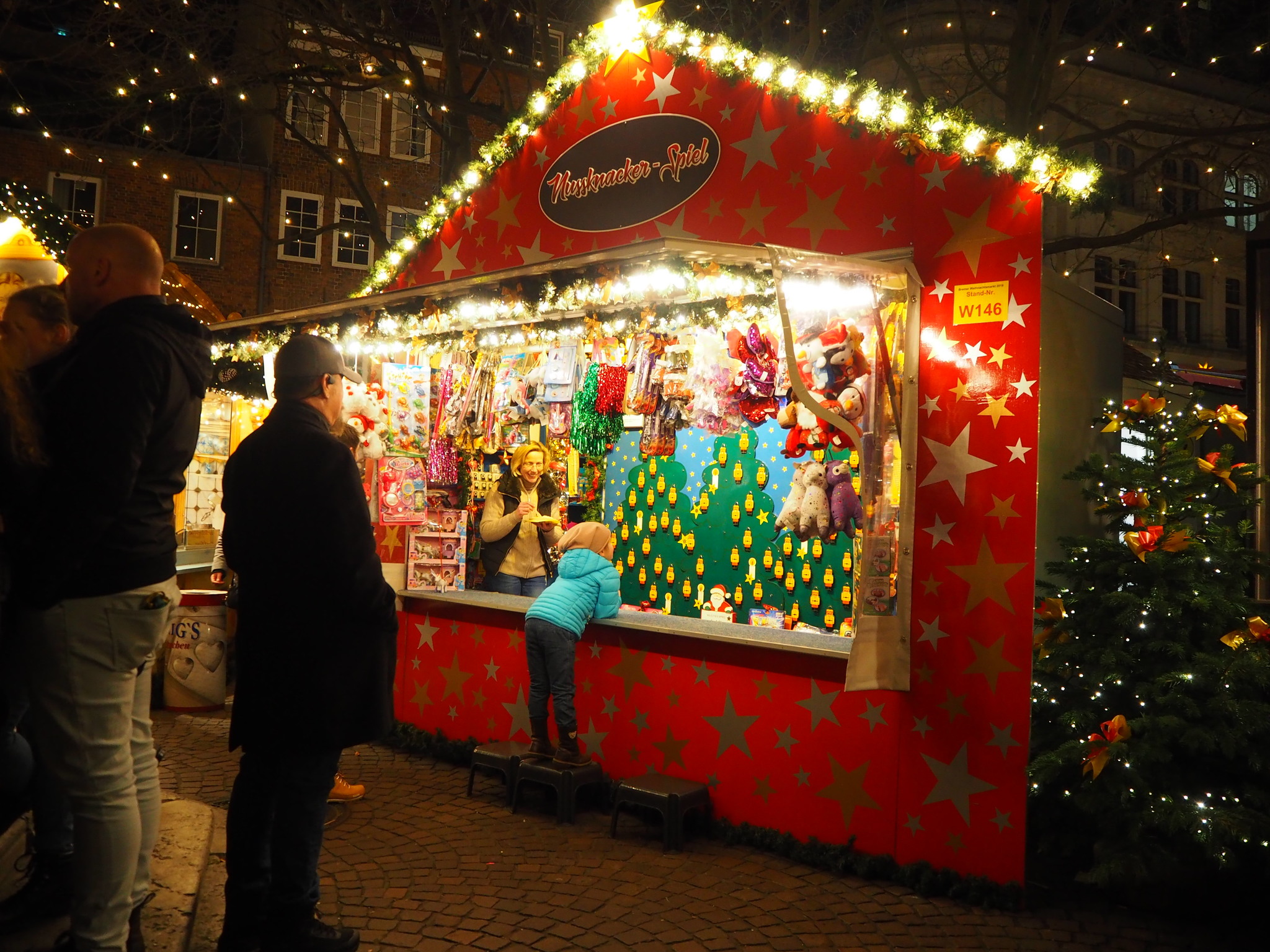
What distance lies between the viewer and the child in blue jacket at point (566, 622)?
6.25 m

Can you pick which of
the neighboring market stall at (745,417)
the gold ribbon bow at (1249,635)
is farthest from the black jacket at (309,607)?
the gold ribbon bow at (1249,635)

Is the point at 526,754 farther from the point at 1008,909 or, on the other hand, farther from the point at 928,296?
the point at 928,296

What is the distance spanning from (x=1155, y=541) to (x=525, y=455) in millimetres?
4581

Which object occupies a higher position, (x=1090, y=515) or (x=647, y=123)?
(x=647, y=123)

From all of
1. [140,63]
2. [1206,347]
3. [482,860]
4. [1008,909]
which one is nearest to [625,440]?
[482,860]

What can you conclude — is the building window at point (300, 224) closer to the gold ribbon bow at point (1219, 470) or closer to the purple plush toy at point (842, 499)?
the purple plush toy at point (842, 499)

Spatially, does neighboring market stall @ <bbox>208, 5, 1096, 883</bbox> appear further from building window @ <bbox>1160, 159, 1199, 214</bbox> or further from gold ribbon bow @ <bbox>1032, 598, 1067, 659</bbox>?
building window @ <bbox>1160, 159, 1199, 214</bbox>

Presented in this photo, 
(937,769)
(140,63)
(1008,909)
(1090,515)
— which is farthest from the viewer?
(140,63)

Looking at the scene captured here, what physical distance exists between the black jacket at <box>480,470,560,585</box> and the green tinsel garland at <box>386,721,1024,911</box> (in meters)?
2.67

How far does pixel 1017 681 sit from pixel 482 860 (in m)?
2.85

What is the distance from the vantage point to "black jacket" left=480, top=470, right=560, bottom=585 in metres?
8.32

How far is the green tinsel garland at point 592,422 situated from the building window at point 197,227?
19.1m

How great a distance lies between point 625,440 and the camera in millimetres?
8891

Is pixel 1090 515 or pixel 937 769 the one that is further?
pixel 1090 515
